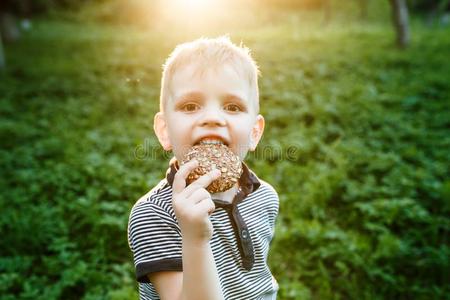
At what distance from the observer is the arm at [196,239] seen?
1.30 m

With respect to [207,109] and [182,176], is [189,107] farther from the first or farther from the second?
[182,176]

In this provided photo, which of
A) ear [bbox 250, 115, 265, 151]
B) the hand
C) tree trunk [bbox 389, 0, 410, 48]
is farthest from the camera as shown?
tree trunk [bbox 389, 0, 410, 48]

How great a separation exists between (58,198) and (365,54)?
8.94 metres

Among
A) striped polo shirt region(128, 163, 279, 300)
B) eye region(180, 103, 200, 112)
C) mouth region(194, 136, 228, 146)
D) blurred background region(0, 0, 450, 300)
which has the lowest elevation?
blurred background region(0, 0, 450, 300)

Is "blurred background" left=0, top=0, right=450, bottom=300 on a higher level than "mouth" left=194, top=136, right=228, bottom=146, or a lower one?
lower

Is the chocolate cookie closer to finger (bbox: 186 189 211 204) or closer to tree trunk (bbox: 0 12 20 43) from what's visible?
finger (bbox: 186 189 211 204)

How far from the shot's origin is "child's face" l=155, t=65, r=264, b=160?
1563 millimetres

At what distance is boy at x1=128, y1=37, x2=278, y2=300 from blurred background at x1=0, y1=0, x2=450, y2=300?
65.8 inches

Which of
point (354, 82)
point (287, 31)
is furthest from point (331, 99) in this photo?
point (287, 31)

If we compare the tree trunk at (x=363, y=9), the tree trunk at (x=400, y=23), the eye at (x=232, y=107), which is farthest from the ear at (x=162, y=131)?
the tree trunk at (x=363, y=9)

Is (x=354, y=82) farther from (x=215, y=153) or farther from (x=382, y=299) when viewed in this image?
(x=215, y=153)

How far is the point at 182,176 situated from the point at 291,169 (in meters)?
3.75

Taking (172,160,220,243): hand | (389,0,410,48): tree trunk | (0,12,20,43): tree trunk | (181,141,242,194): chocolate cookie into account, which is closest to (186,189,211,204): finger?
(172,160,220,243): hand

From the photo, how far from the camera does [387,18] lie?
69.7ft
